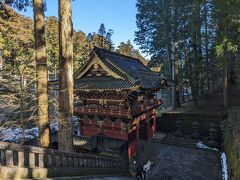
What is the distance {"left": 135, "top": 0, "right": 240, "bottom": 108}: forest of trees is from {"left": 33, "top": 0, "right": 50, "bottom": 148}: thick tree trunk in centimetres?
1456

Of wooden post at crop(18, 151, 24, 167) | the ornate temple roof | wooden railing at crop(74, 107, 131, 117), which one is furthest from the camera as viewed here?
wooden railing at crop(74, 107, 131, 117)

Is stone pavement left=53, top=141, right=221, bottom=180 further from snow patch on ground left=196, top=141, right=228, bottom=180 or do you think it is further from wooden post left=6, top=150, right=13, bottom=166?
wooden post left=6, top=150, right=13, bottom=166

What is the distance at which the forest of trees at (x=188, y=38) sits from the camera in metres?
19.7

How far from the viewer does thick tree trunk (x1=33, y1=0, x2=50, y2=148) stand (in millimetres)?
7316

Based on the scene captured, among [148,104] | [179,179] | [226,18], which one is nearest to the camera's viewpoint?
[179,179]

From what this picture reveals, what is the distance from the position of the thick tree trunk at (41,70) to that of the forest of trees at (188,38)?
47.8 ft

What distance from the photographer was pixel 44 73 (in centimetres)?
745

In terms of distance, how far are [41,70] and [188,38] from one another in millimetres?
20515

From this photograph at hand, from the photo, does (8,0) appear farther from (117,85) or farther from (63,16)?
(117,85)

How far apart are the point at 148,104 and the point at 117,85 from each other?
516cm

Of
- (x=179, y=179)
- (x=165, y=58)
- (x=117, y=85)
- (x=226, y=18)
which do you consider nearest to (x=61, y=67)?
(x=117, y=85)

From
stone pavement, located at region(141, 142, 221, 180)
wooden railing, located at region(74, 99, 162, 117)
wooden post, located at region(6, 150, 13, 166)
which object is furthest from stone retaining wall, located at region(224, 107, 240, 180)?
wooden post, located at region(6, 150, 13, 166)

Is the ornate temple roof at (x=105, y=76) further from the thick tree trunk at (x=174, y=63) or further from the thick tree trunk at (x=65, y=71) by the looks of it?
the thick tree trunk at (x=65, y=71)

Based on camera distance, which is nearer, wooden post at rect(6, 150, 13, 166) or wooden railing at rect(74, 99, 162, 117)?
wooden post at rect(6, 150, 13, 166)
